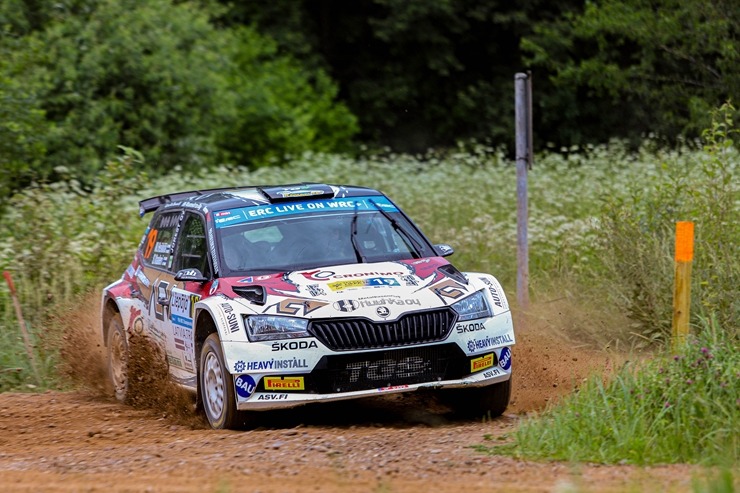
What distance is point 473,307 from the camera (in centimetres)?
864

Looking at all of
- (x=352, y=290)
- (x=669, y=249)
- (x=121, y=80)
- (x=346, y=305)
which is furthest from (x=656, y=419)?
(x=121, y=80)

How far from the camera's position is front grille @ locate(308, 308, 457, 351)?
8.19 meters

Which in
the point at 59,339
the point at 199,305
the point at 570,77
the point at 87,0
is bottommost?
the point at 59,339

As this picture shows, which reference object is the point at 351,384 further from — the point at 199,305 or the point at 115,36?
the point at 115,36

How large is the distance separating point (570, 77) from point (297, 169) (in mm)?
7661

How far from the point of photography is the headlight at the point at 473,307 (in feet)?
28.0

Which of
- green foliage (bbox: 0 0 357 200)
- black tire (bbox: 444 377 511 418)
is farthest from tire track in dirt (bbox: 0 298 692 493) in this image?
green foliage (bbox: 0 0 357 200)

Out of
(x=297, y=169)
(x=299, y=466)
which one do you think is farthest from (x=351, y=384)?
(x=297, y=169)

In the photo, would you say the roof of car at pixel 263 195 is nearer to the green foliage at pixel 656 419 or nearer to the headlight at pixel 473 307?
the headlight at pixel 473 307

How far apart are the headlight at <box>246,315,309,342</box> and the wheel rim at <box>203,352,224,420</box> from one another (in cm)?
38

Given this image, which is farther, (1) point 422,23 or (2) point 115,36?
(1) point 422,23

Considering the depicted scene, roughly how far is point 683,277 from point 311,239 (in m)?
2.79

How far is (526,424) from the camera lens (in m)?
7.24

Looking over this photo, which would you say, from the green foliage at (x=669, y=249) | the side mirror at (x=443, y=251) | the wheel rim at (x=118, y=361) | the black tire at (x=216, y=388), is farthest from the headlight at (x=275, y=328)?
the green foliage at (x=669, y=249)
